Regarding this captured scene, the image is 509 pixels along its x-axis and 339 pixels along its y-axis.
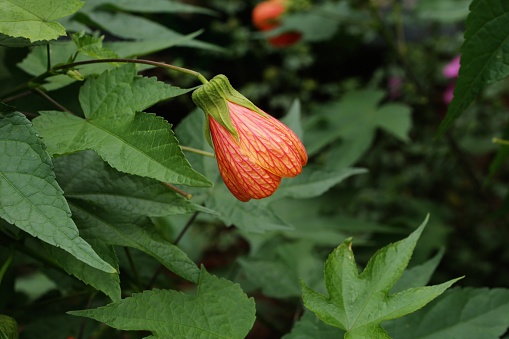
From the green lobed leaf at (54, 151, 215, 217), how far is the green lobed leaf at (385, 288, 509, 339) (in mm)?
324

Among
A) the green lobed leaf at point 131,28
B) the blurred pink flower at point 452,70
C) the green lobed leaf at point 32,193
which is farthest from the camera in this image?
the blurred pink flower at point 452,70

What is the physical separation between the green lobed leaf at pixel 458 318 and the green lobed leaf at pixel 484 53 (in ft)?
0.83

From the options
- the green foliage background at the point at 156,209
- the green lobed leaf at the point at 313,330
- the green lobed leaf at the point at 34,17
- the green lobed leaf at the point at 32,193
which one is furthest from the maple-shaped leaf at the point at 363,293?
the green lobed leaf at the point at 34,17

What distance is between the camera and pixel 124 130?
2.13 feet

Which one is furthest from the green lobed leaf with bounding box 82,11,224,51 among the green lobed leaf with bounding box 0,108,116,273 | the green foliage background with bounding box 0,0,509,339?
the green lobed leaf with bounding box 0,108,116,273

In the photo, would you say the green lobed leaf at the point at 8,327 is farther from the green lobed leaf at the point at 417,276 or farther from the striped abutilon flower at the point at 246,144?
the green lobed leaf at the point at 417,276

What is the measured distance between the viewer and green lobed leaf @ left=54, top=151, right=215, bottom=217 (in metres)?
0.72

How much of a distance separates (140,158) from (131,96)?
84 mm

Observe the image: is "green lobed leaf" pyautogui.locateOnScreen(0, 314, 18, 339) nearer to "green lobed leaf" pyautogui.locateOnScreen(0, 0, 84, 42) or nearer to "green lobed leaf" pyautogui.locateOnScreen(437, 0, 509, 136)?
"green lobed leaf" pyautogui.locateOnScreen(0, 0, 84, 42)

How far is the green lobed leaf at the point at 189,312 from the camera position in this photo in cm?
66

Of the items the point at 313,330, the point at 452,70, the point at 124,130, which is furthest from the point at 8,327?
the point at 452,70

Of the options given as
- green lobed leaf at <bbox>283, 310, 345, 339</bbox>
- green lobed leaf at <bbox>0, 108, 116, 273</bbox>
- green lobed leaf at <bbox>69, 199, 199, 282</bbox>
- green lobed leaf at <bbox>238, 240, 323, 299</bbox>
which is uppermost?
green lobed leaf at <bbox>0, 108, 116, 273</bbox>

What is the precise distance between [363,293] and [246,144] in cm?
20

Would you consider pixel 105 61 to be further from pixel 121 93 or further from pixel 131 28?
pixel 131 28
